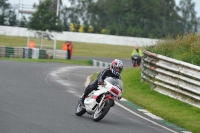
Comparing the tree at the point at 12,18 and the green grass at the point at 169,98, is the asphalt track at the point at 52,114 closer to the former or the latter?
the green grass at the point at 169,98

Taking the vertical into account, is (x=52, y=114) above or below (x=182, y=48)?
below

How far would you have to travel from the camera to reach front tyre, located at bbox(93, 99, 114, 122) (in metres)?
13.1

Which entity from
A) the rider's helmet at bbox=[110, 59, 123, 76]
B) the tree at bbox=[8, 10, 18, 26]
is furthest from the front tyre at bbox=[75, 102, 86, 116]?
the tree at bbox=[8, 10, 18, 26]

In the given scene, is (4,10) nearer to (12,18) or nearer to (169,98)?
(12,18)

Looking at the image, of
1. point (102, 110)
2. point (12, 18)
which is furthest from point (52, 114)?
point (12, 18)

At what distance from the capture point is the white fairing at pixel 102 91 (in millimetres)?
13297

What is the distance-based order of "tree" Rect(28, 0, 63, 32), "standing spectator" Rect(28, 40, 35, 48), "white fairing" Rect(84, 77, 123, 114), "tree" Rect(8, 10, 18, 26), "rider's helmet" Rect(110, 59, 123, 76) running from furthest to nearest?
"tree" Rect(8, 10, 18, 26) → "tree" Rect(28, 0, 63, 32) → "standing spectator" Rect(28, 40, 35, 48) → "rider's helmet" Rect(110, 59, 123, 76) → "white fairing" Rect(84, 77, 123, 114)

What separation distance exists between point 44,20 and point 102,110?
36.6 meters

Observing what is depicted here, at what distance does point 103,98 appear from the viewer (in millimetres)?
13375

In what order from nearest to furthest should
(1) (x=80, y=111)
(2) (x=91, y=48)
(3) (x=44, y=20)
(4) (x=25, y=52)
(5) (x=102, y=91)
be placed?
(5) (x=102, y=91) < (1) (x=80, y=111) < (4) (x=25, y=52) < (3) (x=44, y=20) < (2) (x=91, y=48)

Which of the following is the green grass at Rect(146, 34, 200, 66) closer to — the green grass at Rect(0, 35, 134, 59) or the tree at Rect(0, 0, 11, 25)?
the green grass at Rect(0, 35, 134, 59)

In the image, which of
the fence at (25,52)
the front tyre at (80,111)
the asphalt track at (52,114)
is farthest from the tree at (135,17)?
the front tyre at (80,111)

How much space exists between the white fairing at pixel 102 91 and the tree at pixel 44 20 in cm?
3564

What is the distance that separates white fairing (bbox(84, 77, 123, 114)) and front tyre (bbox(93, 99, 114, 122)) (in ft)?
0.59
